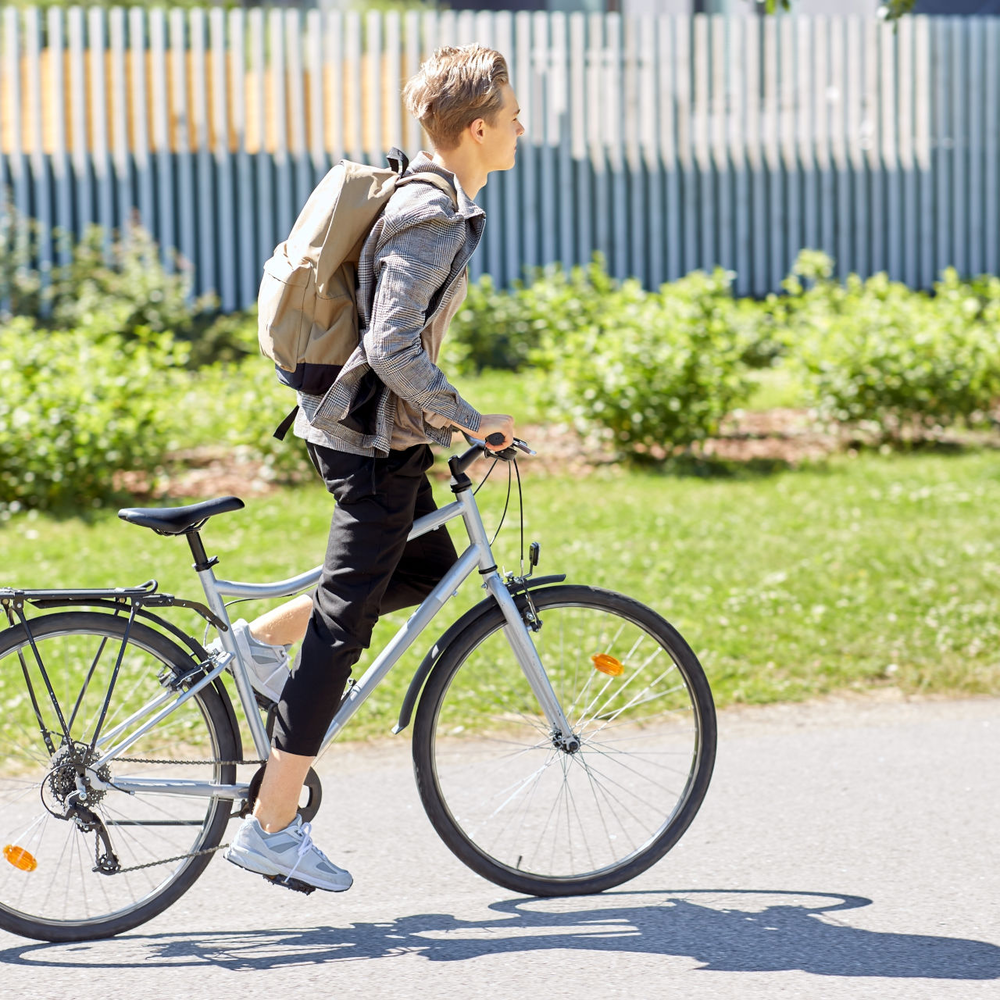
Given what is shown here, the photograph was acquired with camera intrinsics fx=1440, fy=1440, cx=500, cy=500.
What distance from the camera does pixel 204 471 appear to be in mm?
8875

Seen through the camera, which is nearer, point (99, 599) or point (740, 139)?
point (99, 599)

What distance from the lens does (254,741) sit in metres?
3.53

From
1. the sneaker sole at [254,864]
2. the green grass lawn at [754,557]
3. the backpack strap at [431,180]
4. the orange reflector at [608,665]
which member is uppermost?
the backpack strap at [431,180]

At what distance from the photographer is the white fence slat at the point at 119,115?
520 inches

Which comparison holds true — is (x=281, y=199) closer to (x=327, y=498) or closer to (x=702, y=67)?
(x=702, y=67)


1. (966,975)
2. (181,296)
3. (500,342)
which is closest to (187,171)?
(181,296)

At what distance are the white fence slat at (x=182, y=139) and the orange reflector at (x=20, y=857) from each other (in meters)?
10.4

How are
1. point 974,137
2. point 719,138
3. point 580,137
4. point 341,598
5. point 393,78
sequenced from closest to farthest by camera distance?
point 341,598 → point 393,78 → point 580,137 → point 719,138 → point 974,137

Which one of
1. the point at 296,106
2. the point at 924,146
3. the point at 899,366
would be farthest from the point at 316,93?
the point at 899,366

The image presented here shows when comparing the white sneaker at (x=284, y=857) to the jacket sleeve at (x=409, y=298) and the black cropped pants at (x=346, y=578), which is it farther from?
the jacket sleeve at (x=409, y=298)

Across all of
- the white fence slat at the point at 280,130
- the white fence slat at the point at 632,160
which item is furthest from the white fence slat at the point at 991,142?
the white fence slat at the point at 280,130

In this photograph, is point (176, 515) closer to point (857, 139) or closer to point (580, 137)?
point (580, 137)

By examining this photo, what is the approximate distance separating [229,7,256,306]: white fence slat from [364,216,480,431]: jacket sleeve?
10.4m

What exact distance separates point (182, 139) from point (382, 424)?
10851mm
